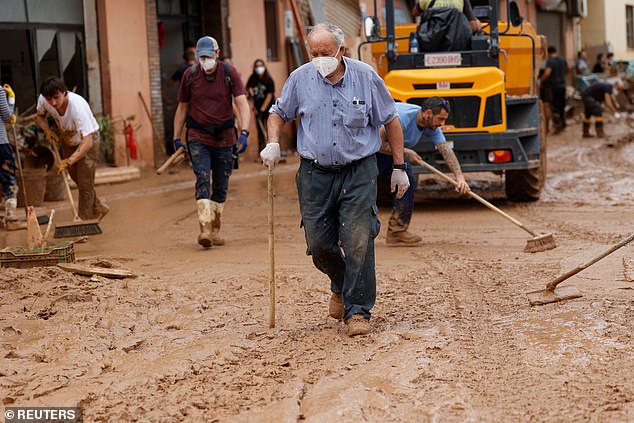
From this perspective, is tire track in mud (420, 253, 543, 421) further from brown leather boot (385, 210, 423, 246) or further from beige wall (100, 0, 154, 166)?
beige wall (100, 0, 154, 166)

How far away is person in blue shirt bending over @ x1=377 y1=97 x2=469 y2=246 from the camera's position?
9.22 meters

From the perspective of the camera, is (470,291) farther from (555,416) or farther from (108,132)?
(108,132)

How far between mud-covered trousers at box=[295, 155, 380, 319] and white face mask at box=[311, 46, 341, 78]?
0.54 metres

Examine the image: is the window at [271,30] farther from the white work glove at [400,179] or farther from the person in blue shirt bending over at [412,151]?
the white work glove at [400,179]

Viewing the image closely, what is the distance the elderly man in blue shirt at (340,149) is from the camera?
6.16m

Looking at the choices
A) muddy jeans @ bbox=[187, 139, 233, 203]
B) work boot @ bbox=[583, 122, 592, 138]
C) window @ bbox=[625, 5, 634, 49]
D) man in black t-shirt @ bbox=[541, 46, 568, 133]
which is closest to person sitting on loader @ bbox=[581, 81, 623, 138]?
work boot @ bbox=[583, 122, 592, 138]

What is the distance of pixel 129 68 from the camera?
17.4 m

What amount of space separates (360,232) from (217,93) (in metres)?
3.79

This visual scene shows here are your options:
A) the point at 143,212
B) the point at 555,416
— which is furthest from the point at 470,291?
the point at 143,212

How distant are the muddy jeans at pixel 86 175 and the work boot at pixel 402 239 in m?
3.17

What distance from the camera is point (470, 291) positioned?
7500 mm

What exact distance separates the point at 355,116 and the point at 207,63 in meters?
3.61

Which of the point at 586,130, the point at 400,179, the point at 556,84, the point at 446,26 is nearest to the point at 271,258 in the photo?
the point at 400,179

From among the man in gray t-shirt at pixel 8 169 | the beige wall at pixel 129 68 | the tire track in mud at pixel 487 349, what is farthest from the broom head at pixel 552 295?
the beige wall at pixel 129 68
